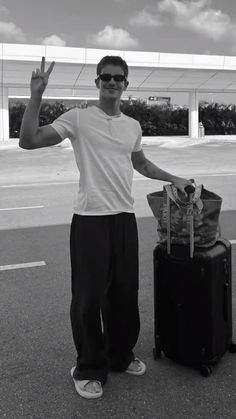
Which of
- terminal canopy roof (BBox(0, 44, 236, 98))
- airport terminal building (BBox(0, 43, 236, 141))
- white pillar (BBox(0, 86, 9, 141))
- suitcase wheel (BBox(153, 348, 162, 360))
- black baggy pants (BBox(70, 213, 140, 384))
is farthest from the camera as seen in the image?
white pillar (BBox(0, 86, 9, 141))

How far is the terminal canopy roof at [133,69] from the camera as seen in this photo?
23.2 metres

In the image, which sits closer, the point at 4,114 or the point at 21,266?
the point at 21,266

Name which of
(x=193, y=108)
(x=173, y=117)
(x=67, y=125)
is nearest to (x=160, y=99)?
(x=173, y=117)

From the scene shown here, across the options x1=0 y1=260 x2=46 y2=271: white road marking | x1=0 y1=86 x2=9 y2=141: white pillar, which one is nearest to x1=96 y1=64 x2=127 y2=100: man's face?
x1=0 y1=260 x2=46 y2=271: white road marking

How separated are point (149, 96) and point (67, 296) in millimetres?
29657

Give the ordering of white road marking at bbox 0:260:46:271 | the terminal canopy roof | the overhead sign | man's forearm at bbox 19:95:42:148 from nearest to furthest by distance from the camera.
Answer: man's forearm at bbox 19:95:42:148
white road marking at bbox 0:260:46:271
the terminal canopy roof
the overhead sign

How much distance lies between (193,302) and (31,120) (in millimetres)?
1420

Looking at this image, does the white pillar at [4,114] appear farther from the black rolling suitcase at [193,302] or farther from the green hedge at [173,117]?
the black rolling suitcase at [193,302]

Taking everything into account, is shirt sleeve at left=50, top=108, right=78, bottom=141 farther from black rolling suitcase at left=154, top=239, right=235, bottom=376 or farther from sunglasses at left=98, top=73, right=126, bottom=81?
black rolling suitcase at left=154, top=239, right=235, bottom=376

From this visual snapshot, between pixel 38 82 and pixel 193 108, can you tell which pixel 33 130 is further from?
pixel 193 108

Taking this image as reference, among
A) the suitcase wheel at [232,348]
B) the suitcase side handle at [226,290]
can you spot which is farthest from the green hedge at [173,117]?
the suitcase side handle at [226,290]

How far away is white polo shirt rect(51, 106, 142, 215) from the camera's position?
244cm

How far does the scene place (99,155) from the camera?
247 centimetres

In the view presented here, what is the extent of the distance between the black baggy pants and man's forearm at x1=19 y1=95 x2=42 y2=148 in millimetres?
552
